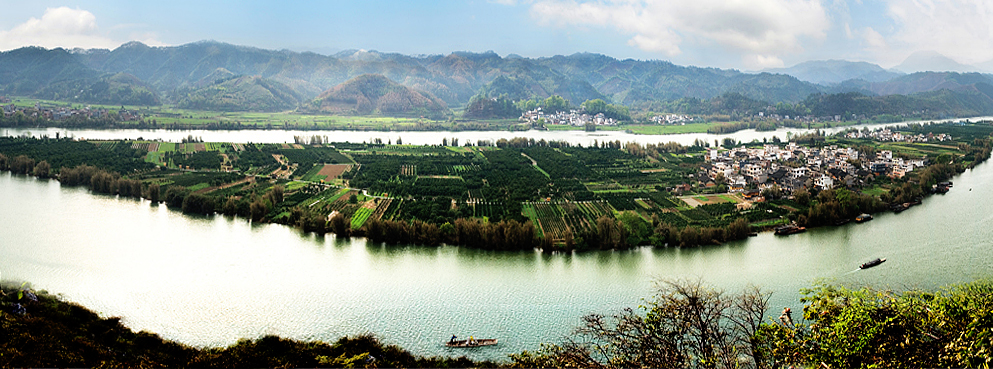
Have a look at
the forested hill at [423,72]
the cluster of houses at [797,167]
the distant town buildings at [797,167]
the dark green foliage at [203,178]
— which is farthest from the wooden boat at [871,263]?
the forested hill at [423,72]

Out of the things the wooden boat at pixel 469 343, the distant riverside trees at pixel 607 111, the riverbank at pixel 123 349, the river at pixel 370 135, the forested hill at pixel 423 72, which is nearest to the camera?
the riverbank at pixel 123 349

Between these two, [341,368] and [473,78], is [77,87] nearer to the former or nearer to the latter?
[473,78]

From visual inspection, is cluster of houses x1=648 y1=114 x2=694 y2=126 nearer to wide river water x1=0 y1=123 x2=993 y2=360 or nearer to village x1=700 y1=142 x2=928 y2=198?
village x1=700 y1=142 x2=928 y2=198

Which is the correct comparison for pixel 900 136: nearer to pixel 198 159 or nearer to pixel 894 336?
pixel 894 336

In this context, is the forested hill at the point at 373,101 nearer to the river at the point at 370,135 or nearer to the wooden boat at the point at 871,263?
the river at the point at 370,135

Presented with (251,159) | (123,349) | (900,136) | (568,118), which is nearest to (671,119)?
(568,118)

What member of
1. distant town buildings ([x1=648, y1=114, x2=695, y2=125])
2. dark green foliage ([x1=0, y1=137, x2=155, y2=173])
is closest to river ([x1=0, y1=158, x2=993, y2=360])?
dark green foliage ([x1=0, y1=137, x2=155, y2=173])

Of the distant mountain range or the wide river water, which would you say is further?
the distant mountain range
